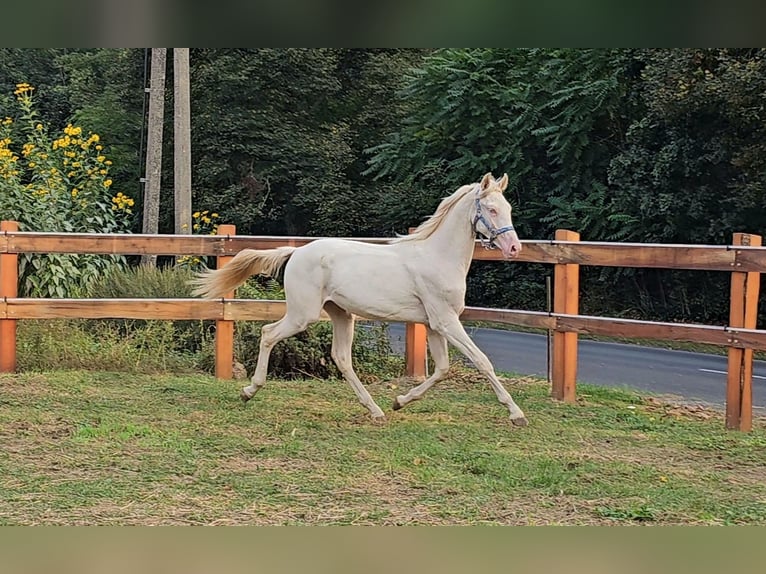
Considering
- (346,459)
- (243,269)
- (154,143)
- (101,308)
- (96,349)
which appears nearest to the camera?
(346,459)

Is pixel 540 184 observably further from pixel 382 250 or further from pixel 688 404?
pixel 382 250

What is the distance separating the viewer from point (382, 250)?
19.7ft

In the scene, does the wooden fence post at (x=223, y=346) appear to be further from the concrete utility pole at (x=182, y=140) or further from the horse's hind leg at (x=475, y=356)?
the concrete utility pole at (x=182, y=140)

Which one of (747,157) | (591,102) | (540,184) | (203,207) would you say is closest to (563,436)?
(747,157)

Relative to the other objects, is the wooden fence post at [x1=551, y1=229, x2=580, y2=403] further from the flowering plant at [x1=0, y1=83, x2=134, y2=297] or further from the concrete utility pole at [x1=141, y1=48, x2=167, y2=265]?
the concrete utility pole at [x1=141, y1=48, x2=167, y2=265]

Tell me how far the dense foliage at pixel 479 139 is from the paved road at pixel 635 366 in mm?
3148

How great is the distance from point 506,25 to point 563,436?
4.52 m

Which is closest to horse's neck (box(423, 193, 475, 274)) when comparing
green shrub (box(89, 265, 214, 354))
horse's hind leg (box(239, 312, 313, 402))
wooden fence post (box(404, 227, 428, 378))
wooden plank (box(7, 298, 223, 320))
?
horse's hind leg (box(239, 312, 313, 402))

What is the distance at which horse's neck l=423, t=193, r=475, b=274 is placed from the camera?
5750 mm

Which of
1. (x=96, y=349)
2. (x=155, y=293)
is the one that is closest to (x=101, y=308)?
(x=96, y=349)

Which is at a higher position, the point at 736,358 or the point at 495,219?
the point at 495,219

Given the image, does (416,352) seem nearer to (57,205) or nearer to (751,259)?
(751,259)

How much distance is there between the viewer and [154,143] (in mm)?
13117

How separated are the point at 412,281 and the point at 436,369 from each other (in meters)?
0.62
